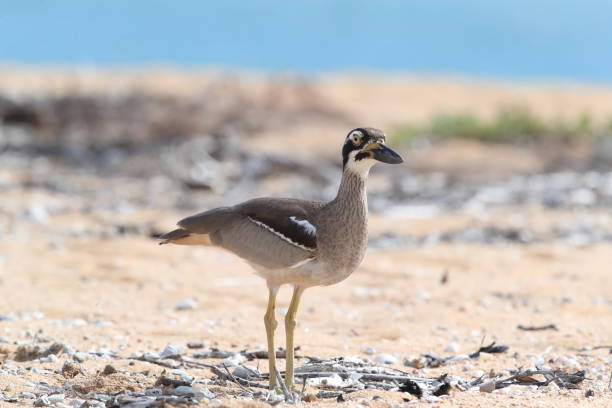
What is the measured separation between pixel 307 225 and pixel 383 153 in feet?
1.83

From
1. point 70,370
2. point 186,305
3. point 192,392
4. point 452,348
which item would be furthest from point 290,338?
point 186,305

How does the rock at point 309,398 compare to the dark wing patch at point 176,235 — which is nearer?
the rock at point 309,398

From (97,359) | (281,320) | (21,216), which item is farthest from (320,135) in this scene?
(97,359)

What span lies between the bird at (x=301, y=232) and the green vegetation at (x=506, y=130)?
12.3 m

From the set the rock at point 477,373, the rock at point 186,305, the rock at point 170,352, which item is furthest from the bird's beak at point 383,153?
the rock at point 186,305

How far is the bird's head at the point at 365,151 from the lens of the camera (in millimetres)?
4746

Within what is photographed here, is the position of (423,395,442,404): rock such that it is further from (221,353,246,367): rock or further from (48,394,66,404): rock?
(48,394,66,404): rock

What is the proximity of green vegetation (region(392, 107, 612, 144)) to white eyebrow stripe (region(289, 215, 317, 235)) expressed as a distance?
1236cm

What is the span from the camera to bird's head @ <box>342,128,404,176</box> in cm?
475

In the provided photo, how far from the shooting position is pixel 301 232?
479 cm

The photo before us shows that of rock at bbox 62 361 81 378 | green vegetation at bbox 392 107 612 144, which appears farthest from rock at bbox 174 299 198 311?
green vegetation at bbox 392 107 612 144

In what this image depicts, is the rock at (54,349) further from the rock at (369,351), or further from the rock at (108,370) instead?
the rock at (369,351)

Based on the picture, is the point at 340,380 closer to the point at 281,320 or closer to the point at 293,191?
the point at 281,320

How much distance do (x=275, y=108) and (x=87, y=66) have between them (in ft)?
38.1
